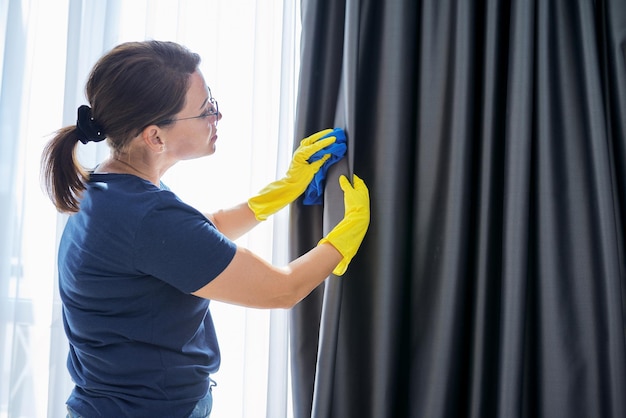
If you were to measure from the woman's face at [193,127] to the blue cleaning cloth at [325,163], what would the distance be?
0.85ft

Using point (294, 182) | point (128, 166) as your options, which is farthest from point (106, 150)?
point (294, 182)

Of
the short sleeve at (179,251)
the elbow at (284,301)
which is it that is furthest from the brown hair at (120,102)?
the elbow at (284,301)

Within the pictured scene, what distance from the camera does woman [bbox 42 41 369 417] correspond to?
1054 mm

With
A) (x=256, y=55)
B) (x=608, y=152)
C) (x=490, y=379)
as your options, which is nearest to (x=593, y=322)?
(x=490, y=379)

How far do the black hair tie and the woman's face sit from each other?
144mm

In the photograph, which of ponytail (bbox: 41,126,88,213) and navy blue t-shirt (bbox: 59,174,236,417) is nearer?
navy blue t-shirt (bbox: 59,174,236,417)

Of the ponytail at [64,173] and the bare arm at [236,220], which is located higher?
the ponytail at [64,173]

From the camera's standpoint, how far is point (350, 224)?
121 centimetres

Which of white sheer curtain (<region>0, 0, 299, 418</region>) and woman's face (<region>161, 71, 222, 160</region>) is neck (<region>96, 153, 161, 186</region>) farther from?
white sheer curtain (<region>0, 0, 299, 418</region>)

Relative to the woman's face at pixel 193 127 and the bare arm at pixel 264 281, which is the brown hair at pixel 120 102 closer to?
the woman's face at pixel 193 127

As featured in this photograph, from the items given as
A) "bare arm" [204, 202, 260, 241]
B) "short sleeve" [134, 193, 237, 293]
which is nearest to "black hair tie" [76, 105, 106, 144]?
"short sleeve" [134, 193, 237, 293]

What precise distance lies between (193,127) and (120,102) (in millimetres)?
173

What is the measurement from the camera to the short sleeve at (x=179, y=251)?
3.40 feet

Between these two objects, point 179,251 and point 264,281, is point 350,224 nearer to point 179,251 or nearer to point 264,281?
point 264,281
